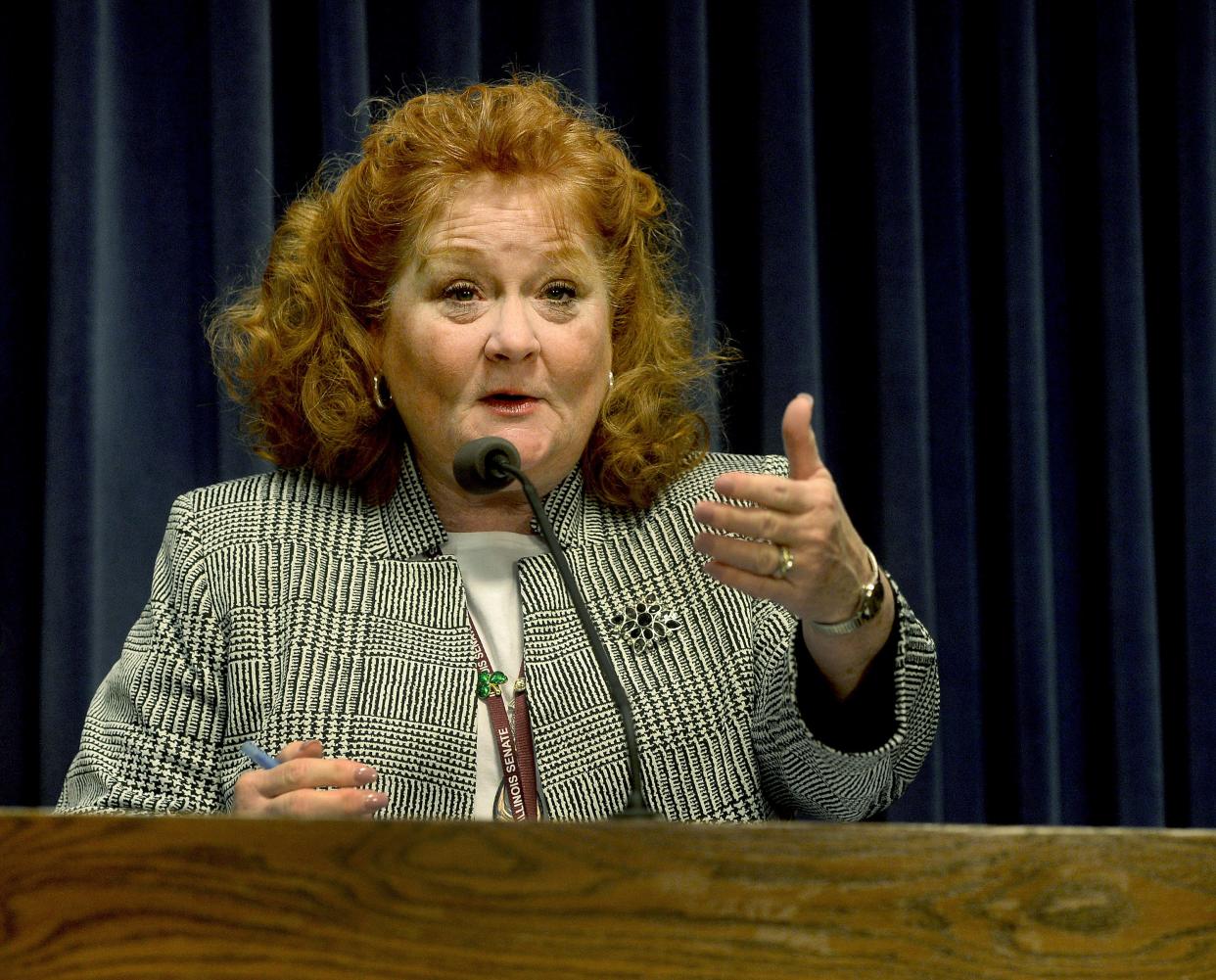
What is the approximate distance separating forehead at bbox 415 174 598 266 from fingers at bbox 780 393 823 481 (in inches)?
21.4

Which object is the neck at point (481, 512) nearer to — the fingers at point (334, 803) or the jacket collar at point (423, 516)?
the jacket collar at point (423, 516)

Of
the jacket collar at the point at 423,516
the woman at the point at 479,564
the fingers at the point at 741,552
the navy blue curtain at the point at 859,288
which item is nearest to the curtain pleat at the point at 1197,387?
the navy blue curtain at the point at 859,288

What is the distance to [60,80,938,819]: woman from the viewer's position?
149 centimetres

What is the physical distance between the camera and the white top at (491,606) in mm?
1527

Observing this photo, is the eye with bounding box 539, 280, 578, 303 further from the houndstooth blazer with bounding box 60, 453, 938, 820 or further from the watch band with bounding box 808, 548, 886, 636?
the watch band with bounding box 808, 548, 886, 636

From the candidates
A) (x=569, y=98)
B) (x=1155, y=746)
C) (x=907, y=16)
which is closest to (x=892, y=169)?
(x=907, y=16)

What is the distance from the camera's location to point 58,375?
191 centimetres

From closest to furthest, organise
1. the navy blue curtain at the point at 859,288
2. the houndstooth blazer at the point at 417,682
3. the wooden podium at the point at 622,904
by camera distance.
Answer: the wooden podium at the point at 622,904 < the houndstooth blazer at the point at 417,682 < the navy blue curtain at the point at 859,288

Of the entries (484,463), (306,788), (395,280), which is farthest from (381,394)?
(306,788)

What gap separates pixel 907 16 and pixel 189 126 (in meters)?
1.12

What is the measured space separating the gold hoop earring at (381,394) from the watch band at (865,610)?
649mm

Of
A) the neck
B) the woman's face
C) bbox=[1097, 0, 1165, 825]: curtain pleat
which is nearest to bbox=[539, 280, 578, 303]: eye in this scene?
the woman's face

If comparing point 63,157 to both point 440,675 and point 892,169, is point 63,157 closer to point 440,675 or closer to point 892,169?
point 440,675

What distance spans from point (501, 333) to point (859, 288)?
2.92 feet
